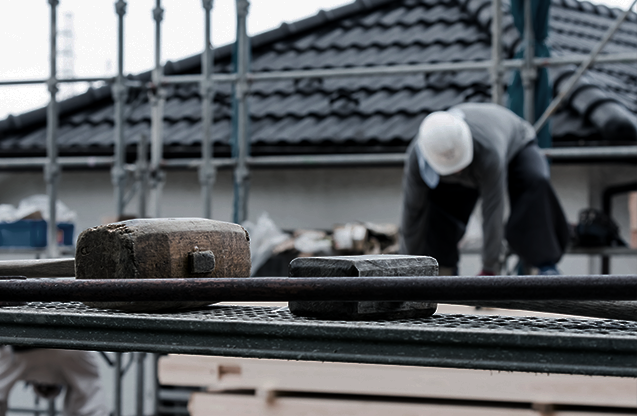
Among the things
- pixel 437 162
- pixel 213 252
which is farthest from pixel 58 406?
pixel 213 252

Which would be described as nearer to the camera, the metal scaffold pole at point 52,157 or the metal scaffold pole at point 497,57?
the metal scaffold pole at point 497,57

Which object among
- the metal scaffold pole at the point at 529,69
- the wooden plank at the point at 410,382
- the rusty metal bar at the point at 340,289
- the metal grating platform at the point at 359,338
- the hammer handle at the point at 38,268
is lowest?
the wooden plank at the point at 410,382

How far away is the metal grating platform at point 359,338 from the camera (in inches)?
32.4

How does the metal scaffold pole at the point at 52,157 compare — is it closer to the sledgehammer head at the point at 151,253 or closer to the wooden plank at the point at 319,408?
the wooden plank at the point at 319,408

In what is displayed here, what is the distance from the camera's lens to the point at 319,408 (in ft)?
11.3

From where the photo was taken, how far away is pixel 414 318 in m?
1.06

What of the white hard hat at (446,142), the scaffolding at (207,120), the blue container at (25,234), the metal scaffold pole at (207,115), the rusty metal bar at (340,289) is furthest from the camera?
the blue container at (25,234)

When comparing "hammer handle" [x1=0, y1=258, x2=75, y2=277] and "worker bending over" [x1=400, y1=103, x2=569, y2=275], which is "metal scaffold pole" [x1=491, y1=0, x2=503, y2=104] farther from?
"hammer handle" [x1=0, y1=258, x2=75, y2=277]

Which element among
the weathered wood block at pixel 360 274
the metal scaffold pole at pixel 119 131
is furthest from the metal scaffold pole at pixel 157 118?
the weathered wood block at pixel 360 274

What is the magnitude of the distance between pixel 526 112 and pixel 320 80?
2.25m

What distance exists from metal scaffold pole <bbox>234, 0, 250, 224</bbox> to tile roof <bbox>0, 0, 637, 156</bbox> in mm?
454

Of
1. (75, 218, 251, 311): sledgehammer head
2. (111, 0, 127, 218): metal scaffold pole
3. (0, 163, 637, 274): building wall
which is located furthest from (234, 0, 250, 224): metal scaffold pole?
(75, 218, 251, 311): sledgehammer head

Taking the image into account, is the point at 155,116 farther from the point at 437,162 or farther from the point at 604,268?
the point at 604,268

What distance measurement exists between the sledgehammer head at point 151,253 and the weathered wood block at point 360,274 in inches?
5.3
